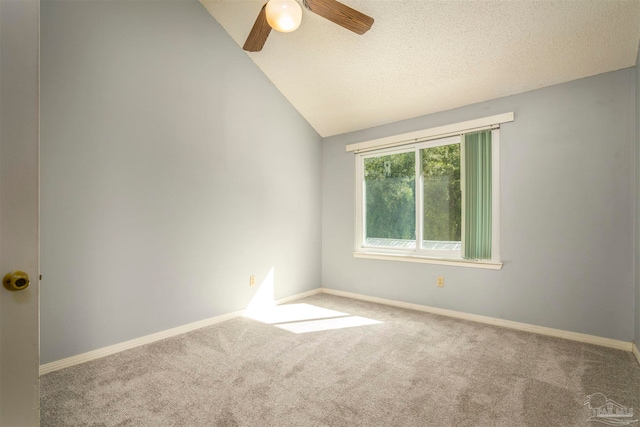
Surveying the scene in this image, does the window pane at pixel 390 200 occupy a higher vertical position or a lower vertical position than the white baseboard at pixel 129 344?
higher

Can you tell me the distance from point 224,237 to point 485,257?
8.74 ft

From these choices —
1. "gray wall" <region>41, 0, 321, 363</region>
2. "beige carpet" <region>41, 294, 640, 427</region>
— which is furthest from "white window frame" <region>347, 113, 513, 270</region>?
"gray wall" <region>41, 0, 321, 363</region>

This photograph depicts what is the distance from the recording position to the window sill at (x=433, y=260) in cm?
311

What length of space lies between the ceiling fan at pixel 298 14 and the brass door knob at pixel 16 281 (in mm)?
1983

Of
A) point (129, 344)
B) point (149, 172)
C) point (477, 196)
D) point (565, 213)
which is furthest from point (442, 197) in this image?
point (129, 344)

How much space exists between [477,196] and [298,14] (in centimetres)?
236

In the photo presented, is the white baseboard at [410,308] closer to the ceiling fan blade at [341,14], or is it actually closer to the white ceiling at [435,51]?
the white ceiling at [435,51]

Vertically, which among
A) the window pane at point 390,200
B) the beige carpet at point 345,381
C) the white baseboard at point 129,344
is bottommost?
the beige carpet at point 345,381

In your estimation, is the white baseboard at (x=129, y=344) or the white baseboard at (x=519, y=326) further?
the white baseboard at (x=519, y=326)

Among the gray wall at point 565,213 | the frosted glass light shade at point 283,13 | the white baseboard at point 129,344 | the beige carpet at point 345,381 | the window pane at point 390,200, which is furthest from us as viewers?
the window pane at point 390,200

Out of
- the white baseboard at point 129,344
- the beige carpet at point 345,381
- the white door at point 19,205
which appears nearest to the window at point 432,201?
the beige carpet at point 345,381

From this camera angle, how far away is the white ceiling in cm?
236

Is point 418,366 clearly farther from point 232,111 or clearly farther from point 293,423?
point 232,111

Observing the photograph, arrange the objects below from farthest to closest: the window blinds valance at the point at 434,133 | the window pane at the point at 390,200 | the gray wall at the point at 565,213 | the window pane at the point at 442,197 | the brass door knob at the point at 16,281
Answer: the window pane at the point at 390,200, the window pane at the point at 442,197, the window blinds valance at the point at 434,133, the gray wall at the point at 565,213, the brass door knob at the point at 16,281
